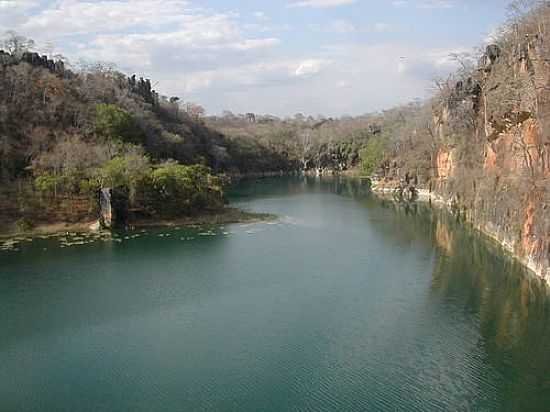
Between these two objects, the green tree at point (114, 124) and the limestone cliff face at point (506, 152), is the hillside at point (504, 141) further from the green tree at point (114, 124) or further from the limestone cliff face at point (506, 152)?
the green tree at point (114, 124)

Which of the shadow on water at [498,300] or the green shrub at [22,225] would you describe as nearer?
the shadow on water at [498,300]

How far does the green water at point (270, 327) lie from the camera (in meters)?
17.5

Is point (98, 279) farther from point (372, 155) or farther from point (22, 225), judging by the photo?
point (372, 155)

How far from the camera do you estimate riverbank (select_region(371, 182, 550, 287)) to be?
95.8 feet

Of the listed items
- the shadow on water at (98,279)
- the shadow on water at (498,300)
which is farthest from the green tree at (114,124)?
the shadow on water at (498,300)

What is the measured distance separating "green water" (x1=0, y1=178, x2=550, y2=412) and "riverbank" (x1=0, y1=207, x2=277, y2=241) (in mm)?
3222

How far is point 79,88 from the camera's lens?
61969 millimetres

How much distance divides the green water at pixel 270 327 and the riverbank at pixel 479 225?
69 cm

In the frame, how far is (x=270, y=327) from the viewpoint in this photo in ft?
74.8

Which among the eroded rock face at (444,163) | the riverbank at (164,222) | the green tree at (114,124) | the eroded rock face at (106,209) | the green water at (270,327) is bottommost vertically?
the green water at (270,327)

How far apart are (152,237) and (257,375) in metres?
24.2

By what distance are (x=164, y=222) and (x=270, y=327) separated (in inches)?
972

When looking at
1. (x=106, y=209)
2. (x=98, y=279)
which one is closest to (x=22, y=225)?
(x=106, y=209)

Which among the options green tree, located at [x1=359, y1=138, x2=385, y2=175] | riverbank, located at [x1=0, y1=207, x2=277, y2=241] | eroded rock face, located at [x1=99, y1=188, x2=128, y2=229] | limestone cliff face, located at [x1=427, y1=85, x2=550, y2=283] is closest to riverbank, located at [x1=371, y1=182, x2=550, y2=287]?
limestone cliff face, located at [x1=427, y1=85, x2=550, y2=283]
